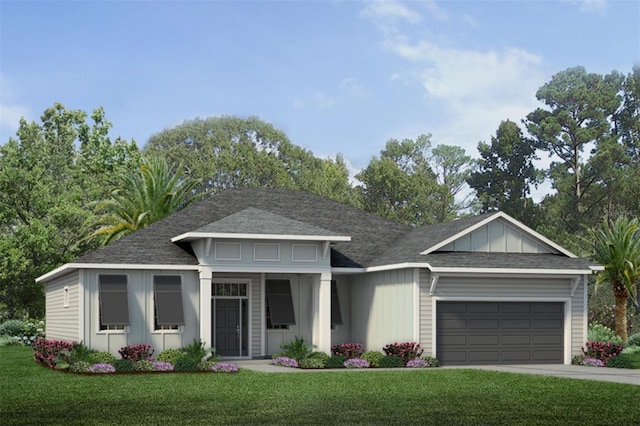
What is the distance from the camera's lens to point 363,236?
3484 centimetres

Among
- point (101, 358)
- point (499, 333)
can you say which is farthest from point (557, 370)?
point (101, 358)

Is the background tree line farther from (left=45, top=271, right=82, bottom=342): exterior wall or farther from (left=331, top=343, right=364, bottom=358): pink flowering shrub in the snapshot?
(left=331, top=343, right=364, bottom=358): pink flowering shrub

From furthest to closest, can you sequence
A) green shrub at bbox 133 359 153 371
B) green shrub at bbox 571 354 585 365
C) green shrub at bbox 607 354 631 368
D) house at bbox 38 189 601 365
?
green shrub at bbox 571 354 585 365
house at bbox 38 189 601 365
green shrub at bbox 607 354 631 368
green shrub at bbox 133 359 153 371

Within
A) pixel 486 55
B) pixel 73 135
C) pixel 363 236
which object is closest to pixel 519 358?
pixel 363 236

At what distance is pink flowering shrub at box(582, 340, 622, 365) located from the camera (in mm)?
29281

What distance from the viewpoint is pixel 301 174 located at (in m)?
76.4

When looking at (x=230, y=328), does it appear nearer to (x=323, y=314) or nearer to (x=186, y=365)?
(x=323, y=314)

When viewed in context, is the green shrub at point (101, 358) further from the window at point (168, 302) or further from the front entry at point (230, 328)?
the front entry at point (230, 328)

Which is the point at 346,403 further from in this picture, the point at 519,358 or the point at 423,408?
the point at 519,358

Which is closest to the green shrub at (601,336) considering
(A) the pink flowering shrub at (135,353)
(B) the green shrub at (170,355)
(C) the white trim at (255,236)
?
(C) the white trim at (255,236)

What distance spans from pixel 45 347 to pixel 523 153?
47471 millimetres

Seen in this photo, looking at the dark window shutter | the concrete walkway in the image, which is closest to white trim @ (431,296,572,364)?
the concrete walkway

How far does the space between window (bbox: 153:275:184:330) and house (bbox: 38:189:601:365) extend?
0.03m

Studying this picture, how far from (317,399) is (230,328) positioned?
13572mm
